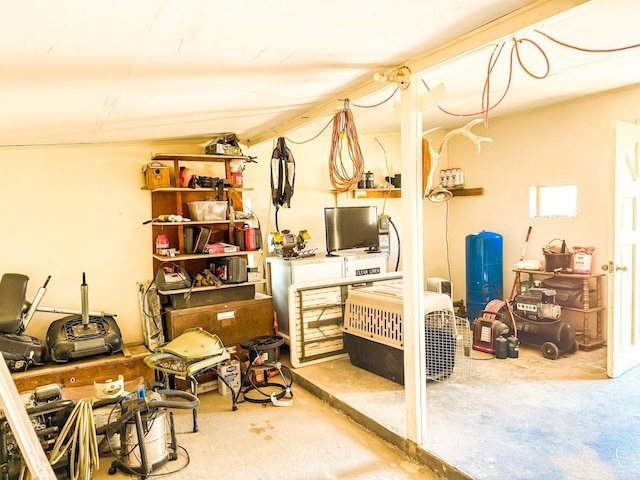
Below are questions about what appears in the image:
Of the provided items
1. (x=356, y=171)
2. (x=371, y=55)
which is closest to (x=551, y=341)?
(x=356, y=171)

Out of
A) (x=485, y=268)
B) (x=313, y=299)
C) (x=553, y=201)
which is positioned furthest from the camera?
(x=485, y=268)

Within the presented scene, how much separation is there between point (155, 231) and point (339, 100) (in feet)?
7.26

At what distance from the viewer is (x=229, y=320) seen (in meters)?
3.88

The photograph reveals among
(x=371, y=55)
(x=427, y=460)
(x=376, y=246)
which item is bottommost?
(x=427, y=460)

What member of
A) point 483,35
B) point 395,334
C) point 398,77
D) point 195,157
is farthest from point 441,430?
point 195,157

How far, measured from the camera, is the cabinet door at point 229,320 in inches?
145

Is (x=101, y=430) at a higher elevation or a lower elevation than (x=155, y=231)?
lower

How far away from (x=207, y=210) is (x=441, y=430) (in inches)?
102

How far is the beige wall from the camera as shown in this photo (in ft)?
12.0

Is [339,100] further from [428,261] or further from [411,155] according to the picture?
[428,261]

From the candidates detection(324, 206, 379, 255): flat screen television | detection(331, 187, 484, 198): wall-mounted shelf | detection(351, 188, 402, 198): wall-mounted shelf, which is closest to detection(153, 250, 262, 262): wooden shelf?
detection(324, 206, 379, 255): flat screen television

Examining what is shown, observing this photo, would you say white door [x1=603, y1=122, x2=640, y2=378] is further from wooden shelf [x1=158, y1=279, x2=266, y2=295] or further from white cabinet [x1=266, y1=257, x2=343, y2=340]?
wooden shelf [x1=158, y1=279, x2=266, y2=295]

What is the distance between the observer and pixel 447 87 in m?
3.38

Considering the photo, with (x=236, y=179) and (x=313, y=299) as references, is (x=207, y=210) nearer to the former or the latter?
(x=236, y=179)
